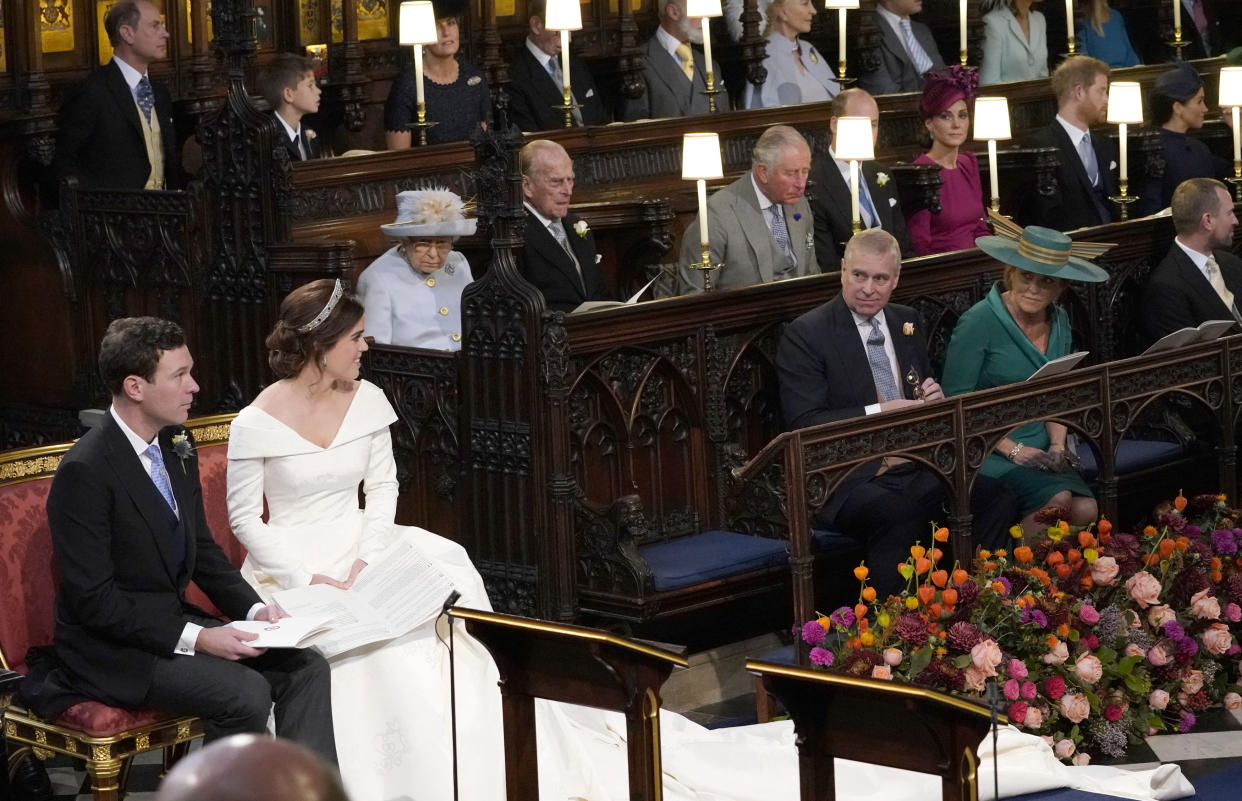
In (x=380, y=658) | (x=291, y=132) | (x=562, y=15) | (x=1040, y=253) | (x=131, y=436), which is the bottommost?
(x=380, y=658)

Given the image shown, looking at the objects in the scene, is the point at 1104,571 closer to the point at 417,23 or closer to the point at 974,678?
the point at 974,678

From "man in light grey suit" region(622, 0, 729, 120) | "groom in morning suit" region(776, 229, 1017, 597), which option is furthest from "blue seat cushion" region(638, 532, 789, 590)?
"man in light grey suit" region(622, 0, 729, 120)

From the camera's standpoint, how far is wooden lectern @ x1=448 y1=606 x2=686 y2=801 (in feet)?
11.8

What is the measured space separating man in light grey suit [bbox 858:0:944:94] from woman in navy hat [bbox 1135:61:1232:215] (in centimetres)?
154

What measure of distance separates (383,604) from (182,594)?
52 centimetres

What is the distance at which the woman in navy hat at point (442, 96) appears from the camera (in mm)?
8102

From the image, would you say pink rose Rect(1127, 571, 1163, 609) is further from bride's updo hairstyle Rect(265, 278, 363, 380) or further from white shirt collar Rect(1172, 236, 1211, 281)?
bride's updo hairstyle Rect(265, 278, 363, 380)

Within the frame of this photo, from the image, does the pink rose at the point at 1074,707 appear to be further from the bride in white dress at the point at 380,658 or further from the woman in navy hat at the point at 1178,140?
the woman in navy hat at the point at 1178,140

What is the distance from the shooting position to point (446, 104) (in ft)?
27.0

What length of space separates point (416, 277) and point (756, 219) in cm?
128

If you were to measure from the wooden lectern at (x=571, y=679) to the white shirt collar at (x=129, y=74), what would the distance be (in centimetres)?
434

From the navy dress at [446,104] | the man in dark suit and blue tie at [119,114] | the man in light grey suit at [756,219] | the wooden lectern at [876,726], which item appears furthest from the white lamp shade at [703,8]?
the wooden lectern at [876,726]

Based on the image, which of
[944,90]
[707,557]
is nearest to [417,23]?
[944,90]

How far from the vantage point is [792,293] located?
20.4ft
